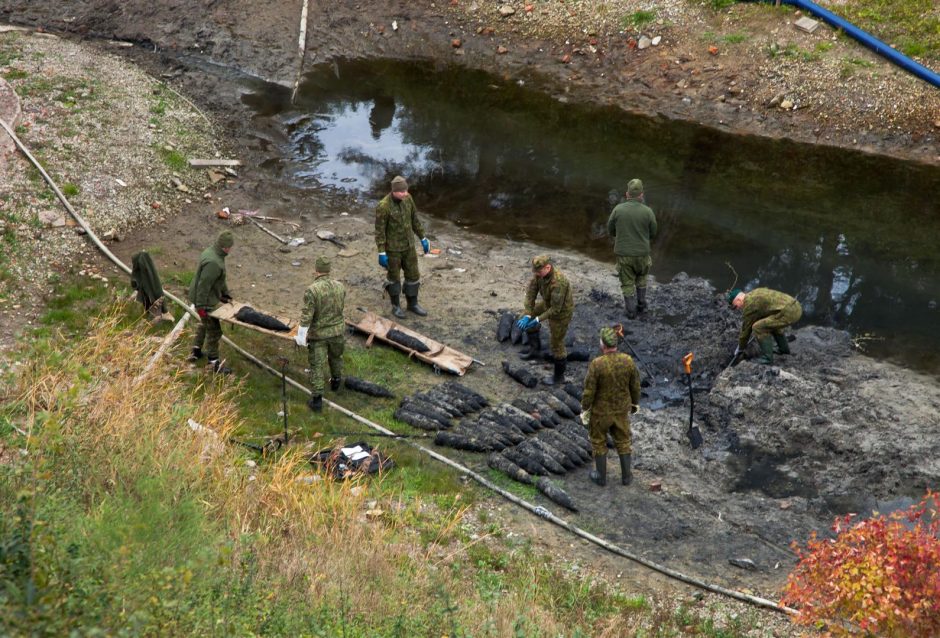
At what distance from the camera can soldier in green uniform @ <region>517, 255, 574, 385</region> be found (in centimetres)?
1352

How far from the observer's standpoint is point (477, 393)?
13391mm

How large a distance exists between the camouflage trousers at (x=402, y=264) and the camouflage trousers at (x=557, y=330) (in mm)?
2322

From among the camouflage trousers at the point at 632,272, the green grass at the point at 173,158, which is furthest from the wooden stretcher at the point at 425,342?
the green grass at the point at 173,158

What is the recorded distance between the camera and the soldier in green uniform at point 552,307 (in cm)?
1352

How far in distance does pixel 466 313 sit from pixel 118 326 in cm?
528

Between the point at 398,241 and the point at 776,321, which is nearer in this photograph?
the point at 776,321

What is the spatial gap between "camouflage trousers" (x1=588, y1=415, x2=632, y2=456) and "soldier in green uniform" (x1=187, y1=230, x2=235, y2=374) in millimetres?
5156

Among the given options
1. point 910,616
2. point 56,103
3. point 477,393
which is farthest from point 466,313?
point 56,103

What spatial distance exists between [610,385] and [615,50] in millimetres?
15602

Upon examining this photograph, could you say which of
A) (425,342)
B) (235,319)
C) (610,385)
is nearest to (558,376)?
(425,342)

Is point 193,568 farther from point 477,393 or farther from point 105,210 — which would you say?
point 105,210

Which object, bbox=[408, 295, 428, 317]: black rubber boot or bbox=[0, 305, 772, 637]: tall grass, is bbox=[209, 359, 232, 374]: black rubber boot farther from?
bbox=[408, 295, 428, 317]: black rubber boot

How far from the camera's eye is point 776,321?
44.8 feet

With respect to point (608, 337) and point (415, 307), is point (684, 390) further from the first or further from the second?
point (415, 307)
